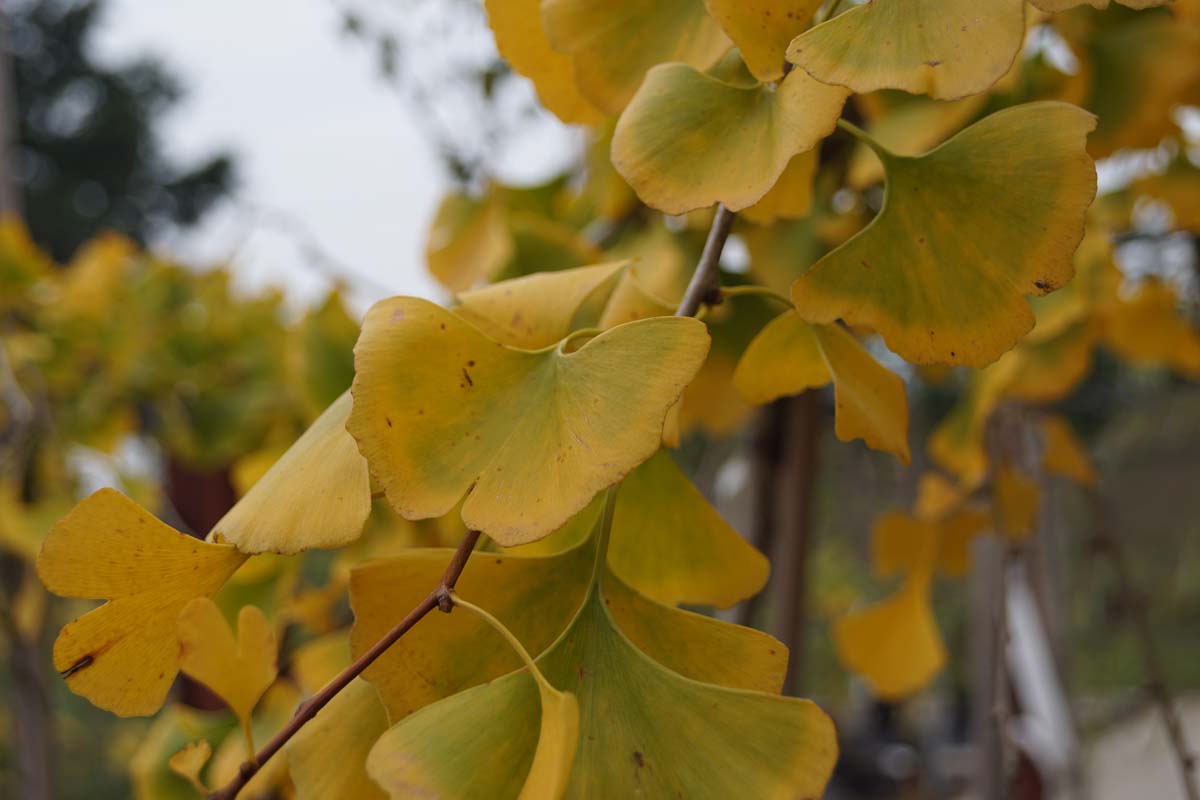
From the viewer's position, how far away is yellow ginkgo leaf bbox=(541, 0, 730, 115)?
0.22 meters

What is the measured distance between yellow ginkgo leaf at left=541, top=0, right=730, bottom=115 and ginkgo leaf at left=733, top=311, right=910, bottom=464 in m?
0.06

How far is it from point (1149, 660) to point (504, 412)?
1.05 ft

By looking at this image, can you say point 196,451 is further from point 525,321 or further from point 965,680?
point 965,680

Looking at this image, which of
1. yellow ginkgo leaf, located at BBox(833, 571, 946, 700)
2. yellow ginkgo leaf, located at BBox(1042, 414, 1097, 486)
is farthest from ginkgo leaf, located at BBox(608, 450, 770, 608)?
yellow ginkgo leaf, located at BBox(1042, 414, 1097, 486)

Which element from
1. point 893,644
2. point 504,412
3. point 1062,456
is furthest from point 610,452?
point 1062,456

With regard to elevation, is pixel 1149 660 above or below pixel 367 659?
below

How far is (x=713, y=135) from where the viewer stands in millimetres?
186

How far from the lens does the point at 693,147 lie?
0.18 m

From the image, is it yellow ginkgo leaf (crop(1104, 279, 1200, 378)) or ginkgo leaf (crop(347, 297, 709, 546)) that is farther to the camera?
yellow ginkgo leaf (crop(1104, 279, 1200, 378))

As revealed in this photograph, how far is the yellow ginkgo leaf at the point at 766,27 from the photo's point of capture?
0.60ft

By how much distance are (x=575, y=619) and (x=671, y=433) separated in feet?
0.16

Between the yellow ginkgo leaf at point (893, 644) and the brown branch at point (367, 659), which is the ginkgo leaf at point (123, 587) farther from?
the yellow ginkgo leaf at point (893, 644)

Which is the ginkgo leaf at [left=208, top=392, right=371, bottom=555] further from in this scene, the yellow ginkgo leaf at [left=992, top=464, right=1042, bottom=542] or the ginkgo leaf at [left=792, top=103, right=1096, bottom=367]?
the yellow ginkgo leaf at [left=992, top=464, right=1042, bottom=542]

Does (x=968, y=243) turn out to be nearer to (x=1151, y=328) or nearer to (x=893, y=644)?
(x=893, y=644)
